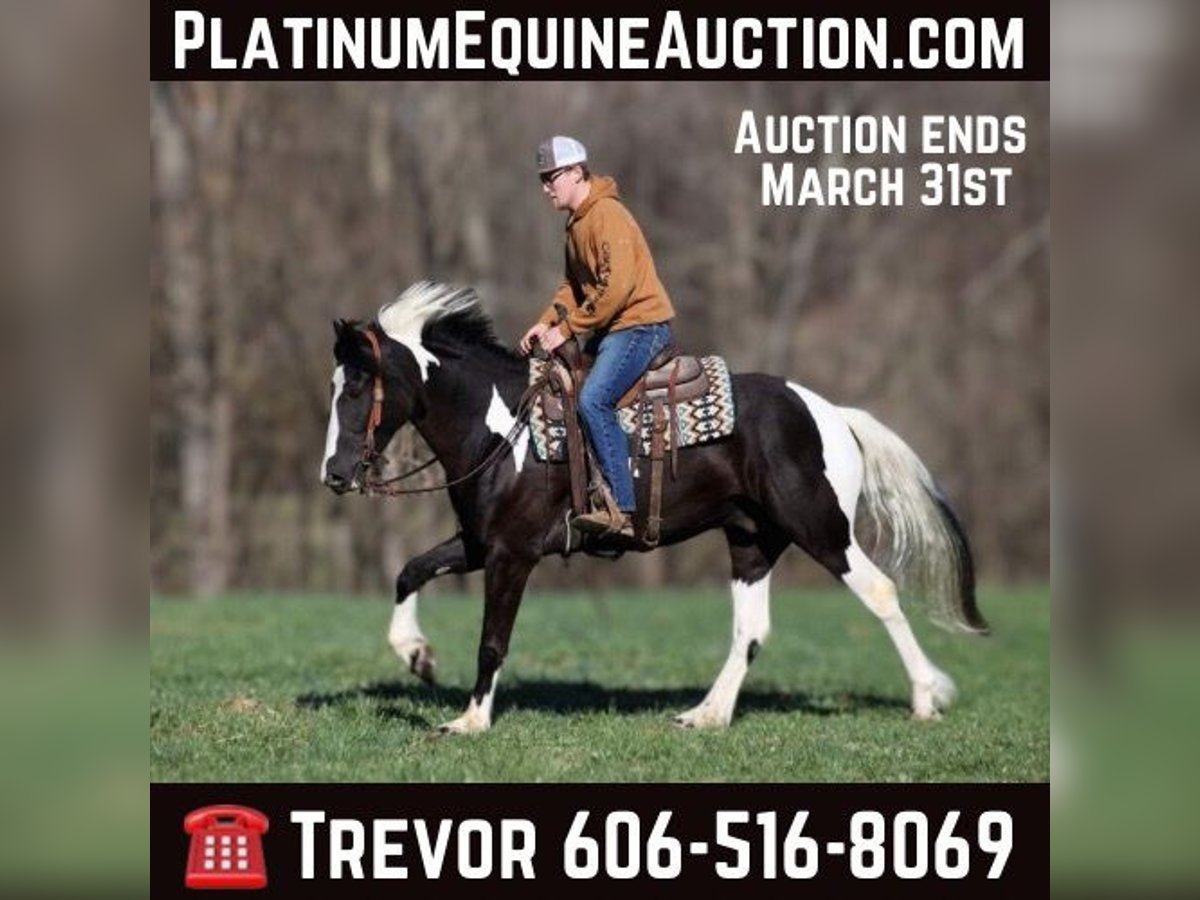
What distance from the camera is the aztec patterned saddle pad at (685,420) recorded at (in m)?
9.55

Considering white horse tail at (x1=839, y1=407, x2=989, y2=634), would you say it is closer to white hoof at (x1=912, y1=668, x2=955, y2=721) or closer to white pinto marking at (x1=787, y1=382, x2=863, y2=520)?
white pinto marking at (x1=787, y1=382, x2=863, y2=520)

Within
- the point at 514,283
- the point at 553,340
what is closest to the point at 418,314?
the point at 553,340

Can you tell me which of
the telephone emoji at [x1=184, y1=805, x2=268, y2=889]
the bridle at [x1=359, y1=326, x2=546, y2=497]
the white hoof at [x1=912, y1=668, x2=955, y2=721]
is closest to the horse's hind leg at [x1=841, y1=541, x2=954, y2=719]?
the white hoof at [x1=912, y1=668, x2=955, y2=721]

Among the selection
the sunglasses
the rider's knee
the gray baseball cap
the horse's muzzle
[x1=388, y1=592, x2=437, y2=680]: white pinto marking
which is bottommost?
[x1=388, y1=592, x2=437, y2=680]: white pinto marking

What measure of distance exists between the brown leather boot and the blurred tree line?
17676 millimetres

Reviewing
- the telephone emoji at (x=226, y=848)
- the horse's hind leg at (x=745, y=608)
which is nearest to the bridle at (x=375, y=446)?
the horse's hind leg at (x=745, y=608)

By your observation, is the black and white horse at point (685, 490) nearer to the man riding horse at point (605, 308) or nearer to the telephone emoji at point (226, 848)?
A: the man riding horse at point (605, 308)

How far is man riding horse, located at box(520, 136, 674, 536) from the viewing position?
9320 mm

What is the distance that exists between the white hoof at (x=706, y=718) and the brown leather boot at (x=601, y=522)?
1.33 metres

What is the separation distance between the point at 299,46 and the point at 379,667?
215 inches

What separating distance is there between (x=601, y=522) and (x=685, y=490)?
2.36 feet

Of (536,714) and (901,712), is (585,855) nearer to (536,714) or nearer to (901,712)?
(536,714)

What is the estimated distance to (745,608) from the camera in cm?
1034
